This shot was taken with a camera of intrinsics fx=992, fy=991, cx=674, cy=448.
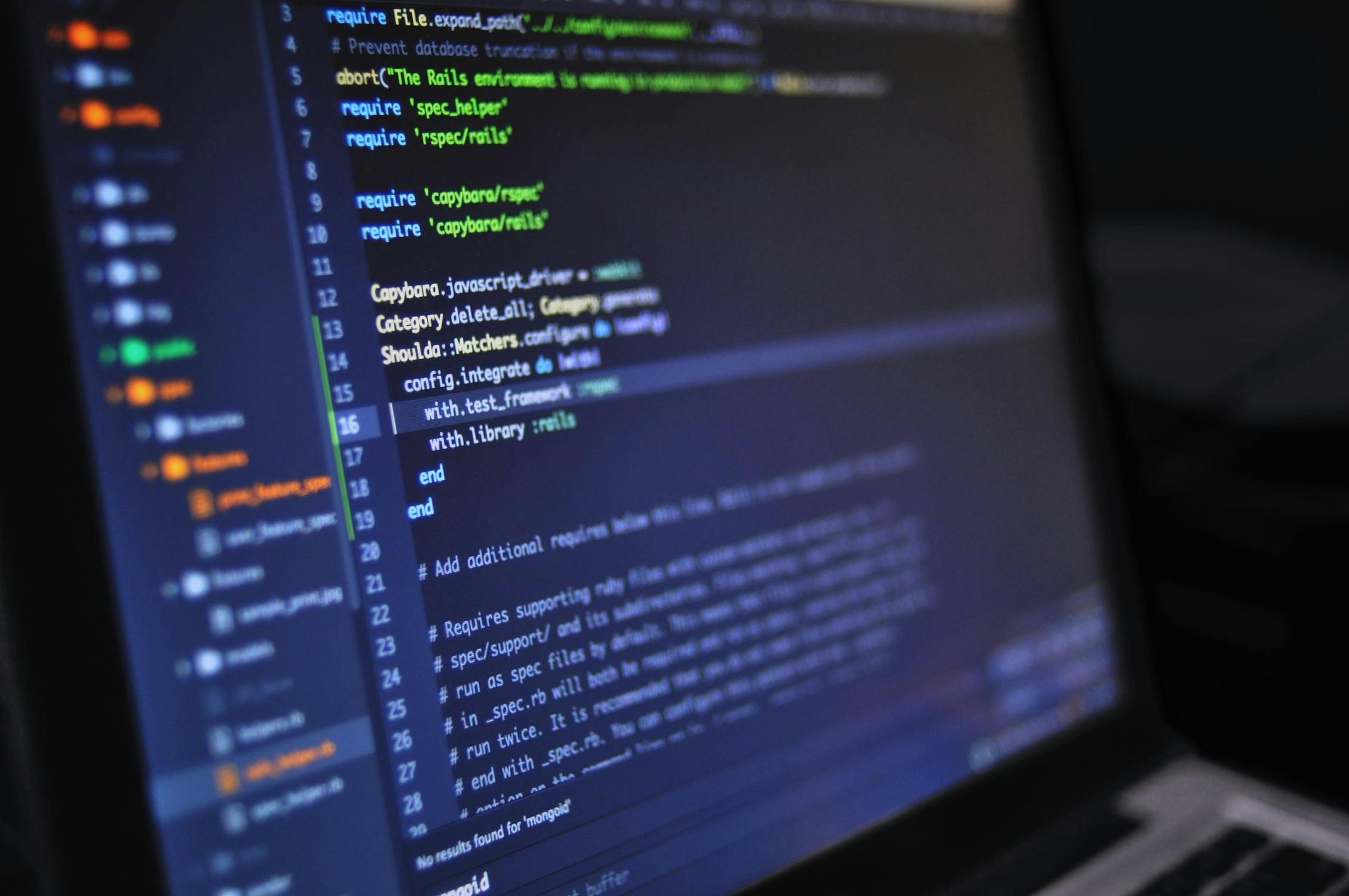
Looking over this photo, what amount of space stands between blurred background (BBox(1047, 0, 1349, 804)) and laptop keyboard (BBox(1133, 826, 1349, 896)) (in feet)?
0.30

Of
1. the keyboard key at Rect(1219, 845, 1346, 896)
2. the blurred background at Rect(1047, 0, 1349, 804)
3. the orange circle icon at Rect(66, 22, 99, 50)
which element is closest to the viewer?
the orange circle icon at Rect(66, 22, 99, 50)

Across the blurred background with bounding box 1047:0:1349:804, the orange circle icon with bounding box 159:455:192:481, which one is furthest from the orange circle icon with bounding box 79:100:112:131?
the blurred background with bounding box 1047:0:1349:804

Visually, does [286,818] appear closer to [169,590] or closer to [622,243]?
[169,590]

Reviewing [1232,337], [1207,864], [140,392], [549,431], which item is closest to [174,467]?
[140,392]

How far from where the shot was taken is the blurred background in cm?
71

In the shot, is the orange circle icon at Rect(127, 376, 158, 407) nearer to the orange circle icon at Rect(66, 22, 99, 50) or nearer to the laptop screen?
the laptop screen

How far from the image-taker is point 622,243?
0.43 metres

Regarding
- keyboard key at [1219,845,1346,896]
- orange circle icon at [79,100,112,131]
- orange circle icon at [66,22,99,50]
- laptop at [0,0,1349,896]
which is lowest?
keyboard key at [1219,845,1346,896]

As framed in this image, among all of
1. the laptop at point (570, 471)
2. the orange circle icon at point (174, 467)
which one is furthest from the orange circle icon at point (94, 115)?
the orange circle icon at point (174, 467)

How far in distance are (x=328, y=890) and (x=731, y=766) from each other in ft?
0.58

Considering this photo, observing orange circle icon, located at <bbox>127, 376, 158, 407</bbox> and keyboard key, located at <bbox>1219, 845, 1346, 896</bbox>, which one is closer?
orange circle icon, located at <bbox>127, 376, 158, 407</bbox>

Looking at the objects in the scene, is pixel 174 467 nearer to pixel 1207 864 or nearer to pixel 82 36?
pixel 82 36

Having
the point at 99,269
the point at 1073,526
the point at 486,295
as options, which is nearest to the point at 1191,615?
the point at 1073,526

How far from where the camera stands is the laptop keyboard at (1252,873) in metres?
0.47
